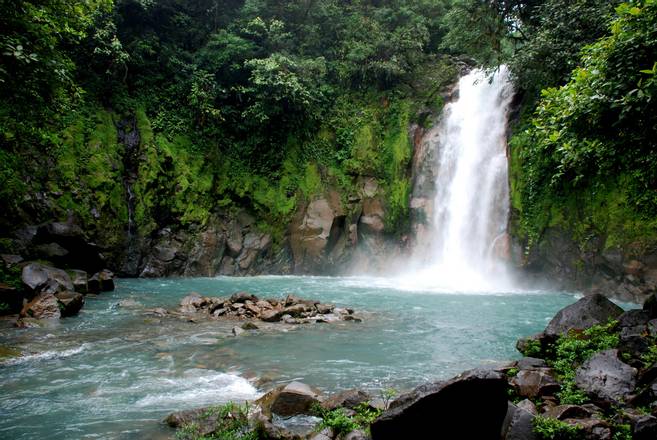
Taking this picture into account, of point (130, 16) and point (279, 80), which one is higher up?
point (130, 16)

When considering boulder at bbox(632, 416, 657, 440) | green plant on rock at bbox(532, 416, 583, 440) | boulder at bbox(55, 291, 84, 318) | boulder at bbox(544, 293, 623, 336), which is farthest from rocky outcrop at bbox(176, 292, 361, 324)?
boulder at bbox(632, 416, 657, 440)

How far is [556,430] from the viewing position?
4.10 m

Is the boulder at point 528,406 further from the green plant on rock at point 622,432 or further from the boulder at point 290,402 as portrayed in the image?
the boulder at point 290,402

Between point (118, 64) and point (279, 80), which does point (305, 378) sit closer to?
point (279, 80)

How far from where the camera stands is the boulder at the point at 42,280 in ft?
36.8

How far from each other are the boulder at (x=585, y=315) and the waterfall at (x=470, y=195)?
29.2 ft

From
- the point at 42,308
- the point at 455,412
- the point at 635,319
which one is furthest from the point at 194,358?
the point at 635,319

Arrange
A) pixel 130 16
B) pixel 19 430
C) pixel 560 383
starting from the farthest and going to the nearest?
pixel 130 16 < pixel 560 383 < pixel 19 430

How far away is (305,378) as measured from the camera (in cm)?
680

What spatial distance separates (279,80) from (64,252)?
11.2 metres

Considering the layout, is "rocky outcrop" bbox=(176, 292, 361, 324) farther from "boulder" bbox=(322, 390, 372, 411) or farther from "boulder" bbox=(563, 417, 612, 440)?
"boulder" bbox=(563, 417, 612, 440)

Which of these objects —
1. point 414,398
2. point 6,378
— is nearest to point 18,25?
point 6,378

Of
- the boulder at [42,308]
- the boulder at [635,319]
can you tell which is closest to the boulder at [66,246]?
the boulder at [42,308]

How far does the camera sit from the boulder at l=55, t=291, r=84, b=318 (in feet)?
34.1
